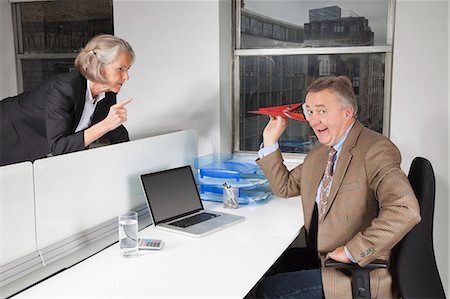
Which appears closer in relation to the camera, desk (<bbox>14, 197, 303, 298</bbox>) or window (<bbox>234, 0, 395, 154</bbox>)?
desk (<bbox>14, 197, 303, 298</bbox>)

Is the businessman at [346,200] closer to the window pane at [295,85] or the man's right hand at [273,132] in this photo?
the man's right hand at [273,132]

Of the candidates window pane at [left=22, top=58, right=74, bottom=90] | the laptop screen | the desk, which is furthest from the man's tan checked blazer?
window pane at [left=22, top=58, right=74, bottom=90]

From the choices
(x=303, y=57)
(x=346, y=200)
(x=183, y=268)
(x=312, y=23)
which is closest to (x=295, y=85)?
(x=303, y=57)

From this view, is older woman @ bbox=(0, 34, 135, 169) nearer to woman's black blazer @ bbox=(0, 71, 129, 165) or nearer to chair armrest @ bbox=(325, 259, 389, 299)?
woman's black blazer @ bbox=(0, 71, 129, 165)

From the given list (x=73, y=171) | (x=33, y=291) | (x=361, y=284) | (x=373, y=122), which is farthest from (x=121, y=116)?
(x=373, y=122)

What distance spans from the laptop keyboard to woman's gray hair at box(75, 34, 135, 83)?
0.79 meters

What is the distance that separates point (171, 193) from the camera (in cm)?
221

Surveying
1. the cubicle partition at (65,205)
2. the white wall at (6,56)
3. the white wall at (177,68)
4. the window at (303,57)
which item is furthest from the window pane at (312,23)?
the white wall at (6,56)

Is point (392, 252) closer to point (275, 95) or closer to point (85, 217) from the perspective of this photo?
point (85, 217)

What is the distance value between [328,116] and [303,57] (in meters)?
1.23

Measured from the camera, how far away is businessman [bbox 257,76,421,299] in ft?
5.66

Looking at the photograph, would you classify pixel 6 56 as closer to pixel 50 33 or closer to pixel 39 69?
pixel 39 69

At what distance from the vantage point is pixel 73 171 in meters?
1.78

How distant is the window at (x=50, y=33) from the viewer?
387 cm
